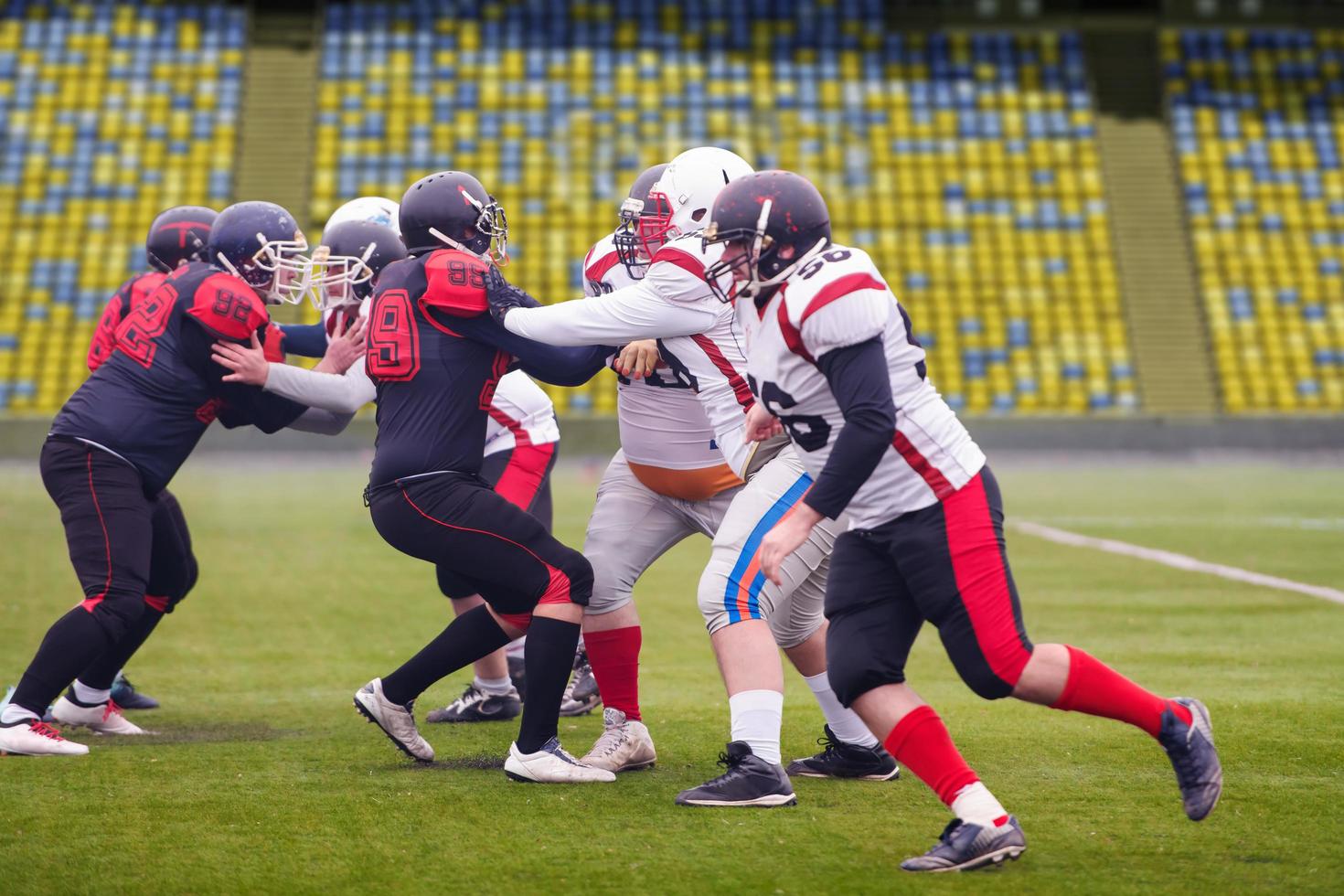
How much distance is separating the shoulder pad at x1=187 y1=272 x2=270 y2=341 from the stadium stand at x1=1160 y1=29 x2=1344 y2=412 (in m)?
17.6

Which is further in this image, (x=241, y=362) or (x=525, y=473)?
(x=525, y=473)

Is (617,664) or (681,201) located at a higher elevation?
(681,201)

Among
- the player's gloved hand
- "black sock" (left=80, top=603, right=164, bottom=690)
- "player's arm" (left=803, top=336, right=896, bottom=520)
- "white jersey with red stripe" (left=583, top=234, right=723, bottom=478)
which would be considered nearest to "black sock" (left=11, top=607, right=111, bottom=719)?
"black sock" (left=80, top=603, right=164, bottom=690)

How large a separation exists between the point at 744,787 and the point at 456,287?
5.31 feet

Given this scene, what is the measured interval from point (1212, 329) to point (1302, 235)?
7.48 ft

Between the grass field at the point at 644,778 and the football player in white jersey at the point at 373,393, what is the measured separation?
0.80ft

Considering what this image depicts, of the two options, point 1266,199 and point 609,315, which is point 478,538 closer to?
point 609,315

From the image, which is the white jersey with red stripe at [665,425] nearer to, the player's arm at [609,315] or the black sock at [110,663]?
the player's arm at [609,315]

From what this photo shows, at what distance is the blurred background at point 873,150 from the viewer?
20.6 metres

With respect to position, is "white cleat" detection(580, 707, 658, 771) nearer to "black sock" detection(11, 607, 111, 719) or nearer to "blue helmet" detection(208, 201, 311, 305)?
"black sock" detection(11, 607, 111, 719)

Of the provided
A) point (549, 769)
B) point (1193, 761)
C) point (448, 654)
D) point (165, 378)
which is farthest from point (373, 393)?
point (1193, 761)

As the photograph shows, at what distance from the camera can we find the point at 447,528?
4.45 m

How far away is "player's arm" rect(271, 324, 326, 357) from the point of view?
545 cm

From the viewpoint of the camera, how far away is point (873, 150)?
2244 centimetres
